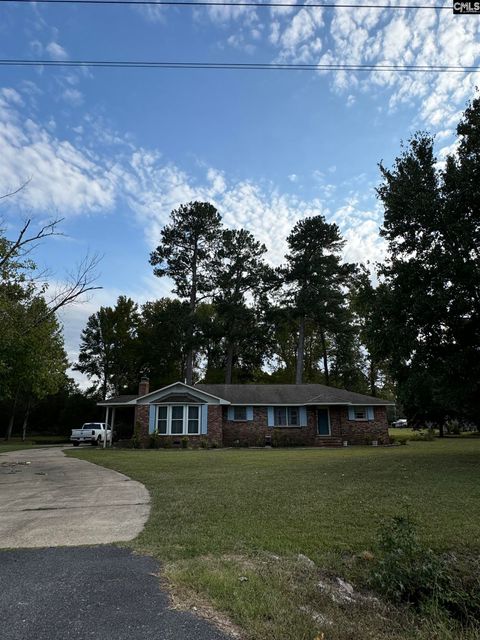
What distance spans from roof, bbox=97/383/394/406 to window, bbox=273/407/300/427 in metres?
0.50

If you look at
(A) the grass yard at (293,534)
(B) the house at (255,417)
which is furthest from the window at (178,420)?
(A) the grass yard at (293,534)

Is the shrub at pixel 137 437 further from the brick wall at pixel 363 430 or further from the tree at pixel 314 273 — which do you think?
the tree at pixel 314 273

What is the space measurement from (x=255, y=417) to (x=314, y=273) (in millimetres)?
16224

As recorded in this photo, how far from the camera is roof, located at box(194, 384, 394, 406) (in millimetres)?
26297

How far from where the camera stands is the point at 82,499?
8.32 m

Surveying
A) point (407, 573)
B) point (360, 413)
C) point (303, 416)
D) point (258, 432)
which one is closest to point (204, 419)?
point (258, 432)

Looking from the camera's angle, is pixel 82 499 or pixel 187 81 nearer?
pixel 82 499

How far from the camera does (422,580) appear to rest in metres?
4.29

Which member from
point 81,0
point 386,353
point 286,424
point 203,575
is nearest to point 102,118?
point 81,0

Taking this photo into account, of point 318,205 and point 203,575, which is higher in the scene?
point 318,205

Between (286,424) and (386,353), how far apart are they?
13218 mm

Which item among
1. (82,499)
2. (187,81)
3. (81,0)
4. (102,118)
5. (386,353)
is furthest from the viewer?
(386,353)

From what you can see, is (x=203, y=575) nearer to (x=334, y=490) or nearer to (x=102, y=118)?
(x=334, y=490)

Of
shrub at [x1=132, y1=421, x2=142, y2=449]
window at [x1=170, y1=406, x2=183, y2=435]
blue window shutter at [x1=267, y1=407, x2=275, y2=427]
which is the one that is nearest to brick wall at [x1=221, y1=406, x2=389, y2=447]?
blue window shutter at [x1=267, y1=407, x2=275, y2=427]
